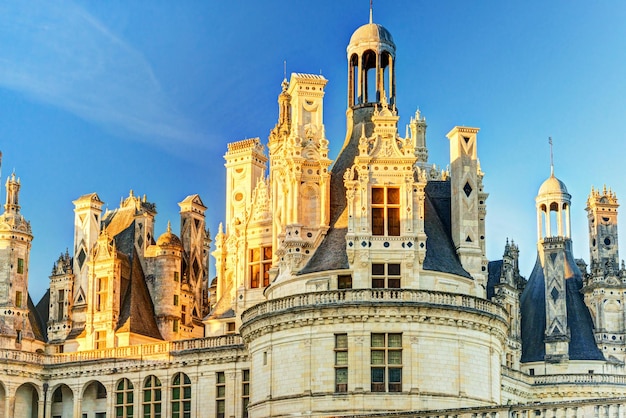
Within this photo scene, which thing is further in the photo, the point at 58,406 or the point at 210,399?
the point at 58,406

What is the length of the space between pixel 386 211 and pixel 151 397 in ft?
52.0

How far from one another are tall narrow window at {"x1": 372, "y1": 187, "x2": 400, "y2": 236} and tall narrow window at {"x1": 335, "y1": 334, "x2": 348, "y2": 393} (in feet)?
14.2

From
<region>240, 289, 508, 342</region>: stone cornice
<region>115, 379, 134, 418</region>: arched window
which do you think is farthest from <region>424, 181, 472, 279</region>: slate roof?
<region>115, 379, 134, 418</region>: arched window

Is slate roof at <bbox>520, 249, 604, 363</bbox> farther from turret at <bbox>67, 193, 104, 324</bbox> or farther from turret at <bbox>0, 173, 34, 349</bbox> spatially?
turret at <bbox>0, 173, 34, 349</bbox>

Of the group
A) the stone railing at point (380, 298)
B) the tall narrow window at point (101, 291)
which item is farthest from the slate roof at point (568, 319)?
the tall narrow window at point (101, 291)

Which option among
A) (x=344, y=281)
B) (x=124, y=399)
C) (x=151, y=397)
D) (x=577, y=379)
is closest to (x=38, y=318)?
(x=124, y=399)

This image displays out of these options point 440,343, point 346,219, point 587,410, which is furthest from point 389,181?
point 587,410

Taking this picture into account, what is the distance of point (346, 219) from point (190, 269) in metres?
17.6

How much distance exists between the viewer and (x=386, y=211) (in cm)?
4662

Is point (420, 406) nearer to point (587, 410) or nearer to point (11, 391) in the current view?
point (587, 410)

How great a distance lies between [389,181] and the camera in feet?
154

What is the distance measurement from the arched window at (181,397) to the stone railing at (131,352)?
1.25m

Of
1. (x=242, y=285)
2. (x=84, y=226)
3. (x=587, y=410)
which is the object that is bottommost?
(x=587, y=410)

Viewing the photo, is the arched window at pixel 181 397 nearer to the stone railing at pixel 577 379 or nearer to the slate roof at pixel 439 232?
the slate roof at pixel 439 232
